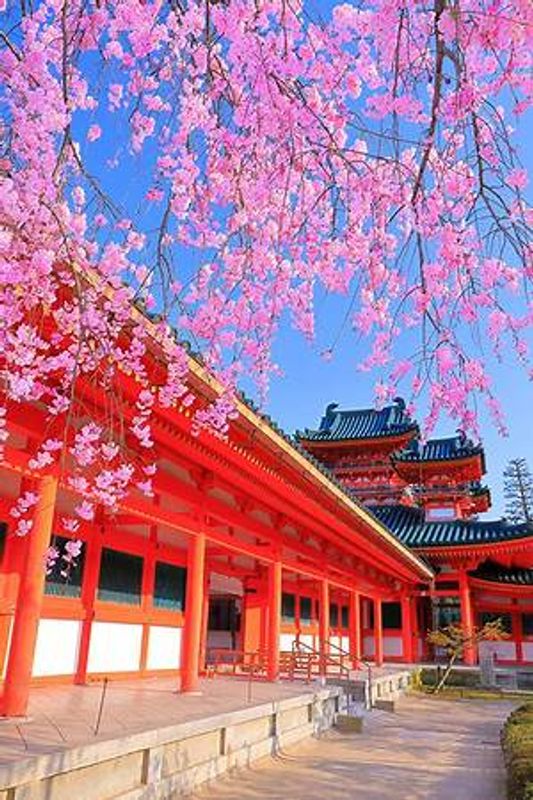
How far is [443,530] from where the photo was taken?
26703 mm

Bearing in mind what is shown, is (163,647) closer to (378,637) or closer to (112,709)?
(112,709)

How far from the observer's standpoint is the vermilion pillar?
29.5 ft

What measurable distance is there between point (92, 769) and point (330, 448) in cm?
2634

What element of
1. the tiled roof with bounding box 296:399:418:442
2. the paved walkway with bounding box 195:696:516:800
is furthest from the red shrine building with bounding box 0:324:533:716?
the tiled roof with bounding box 296:399:418:442

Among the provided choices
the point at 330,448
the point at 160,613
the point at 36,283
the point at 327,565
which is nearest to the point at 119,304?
the point at 36,283

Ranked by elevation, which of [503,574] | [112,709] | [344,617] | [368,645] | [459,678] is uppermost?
[503,574]

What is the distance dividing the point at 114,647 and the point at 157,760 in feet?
15.2

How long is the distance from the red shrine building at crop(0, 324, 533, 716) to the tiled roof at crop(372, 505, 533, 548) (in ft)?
0.55

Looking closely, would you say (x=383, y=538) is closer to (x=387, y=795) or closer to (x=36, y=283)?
(x=387, y=795)

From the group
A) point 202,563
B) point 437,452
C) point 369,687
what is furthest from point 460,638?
point 202,563

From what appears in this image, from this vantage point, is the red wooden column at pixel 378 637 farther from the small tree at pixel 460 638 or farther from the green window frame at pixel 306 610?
the green window frame at pixel 306 610

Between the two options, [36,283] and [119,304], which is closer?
[36,283]

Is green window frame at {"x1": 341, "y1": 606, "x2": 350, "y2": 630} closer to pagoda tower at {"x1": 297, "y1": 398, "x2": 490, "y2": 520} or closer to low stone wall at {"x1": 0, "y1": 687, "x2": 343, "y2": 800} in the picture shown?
pagoda tower at {"x1": 297, "y1": 398, "x2": 490, "y2": 520}

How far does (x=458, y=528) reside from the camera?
2667 cm
